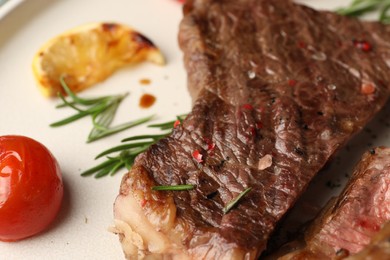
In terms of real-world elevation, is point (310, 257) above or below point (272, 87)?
below

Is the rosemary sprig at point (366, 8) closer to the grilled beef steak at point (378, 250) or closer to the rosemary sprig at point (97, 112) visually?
the rosemary sprig at point (97, 112)

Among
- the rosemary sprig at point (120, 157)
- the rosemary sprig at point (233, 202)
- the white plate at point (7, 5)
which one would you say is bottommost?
the rosemary sprig at point (120, 157)

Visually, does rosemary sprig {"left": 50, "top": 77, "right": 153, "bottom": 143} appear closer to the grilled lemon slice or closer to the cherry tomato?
the grilled lemon slice

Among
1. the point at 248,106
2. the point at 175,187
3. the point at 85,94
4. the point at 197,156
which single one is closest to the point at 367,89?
the point at 248,106

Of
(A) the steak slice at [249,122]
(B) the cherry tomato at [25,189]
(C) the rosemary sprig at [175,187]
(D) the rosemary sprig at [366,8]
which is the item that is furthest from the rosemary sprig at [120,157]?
(D) the rosemary sprig at [366,8]

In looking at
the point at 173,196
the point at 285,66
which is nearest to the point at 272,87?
the point at 285,66

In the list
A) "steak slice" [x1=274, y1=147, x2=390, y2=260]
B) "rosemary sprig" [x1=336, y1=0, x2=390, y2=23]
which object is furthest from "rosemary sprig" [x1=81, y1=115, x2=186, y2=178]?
"rosemary sprig" [x1=336, y1=0, x2=390, y2=23]

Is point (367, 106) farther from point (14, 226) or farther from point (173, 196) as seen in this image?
point (14, 226)
